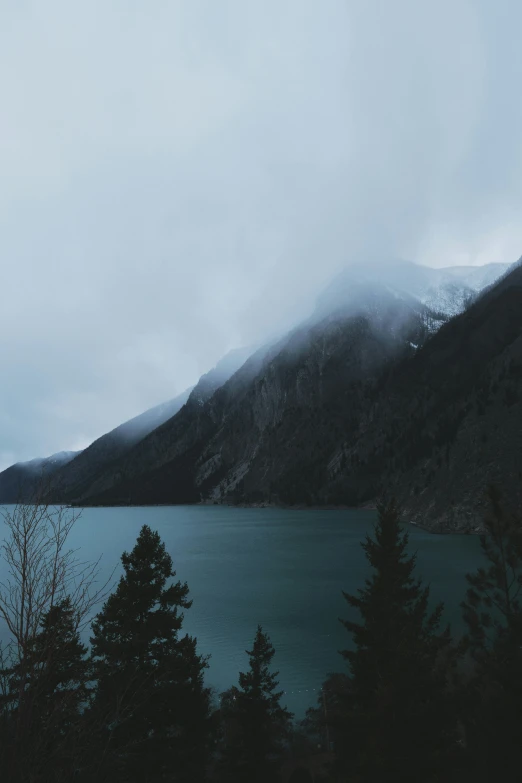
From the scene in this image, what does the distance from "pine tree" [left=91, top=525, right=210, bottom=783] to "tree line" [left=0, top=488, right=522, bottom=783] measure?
46 mm

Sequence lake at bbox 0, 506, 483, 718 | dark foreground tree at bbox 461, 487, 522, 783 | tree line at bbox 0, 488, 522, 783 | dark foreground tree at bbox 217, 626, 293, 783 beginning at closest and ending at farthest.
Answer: tree line at bbox 0, 488, 522, 783 < dark foreground tree at bbox 461, 487, 522, 783 < dark foreground tree at bbox 217, 626, 293, 783 < lake at bbox 0, 506, 483, 718

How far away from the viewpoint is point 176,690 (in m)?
15.0

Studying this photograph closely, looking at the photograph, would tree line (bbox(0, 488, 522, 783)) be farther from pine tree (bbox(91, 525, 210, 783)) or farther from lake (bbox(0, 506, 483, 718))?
lake (bbox(0, 506, 483, 718))

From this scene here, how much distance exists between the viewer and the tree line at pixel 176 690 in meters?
6.09

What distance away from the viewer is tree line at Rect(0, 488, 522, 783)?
6094 mm

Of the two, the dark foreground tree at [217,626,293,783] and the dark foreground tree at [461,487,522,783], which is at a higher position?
the dark foreground tree at [461,487,522,783]

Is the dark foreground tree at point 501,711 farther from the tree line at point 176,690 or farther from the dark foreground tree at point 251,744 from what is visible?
the dark foreground tree at point 251,744

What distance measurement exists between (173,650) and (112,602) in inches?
103

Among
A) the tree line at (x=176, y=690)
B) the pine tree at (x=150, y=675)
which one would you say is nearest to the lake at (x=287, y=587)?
the tree line at (x=176, y=690)

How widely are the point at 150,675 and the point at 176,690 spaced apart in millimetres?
1728

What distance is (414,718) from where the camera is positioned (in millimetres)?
9922

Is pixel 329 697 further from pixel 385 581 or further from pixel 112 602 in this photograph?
pixel 112 602

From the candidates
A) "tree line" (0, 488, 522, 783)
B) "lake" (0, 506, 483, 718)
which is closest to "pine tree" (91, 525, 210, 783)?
"tree line" (0, 488, 522, 783)

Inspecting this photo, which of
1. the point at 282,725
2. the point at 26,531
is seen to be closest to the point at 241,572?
the point at 282,725
